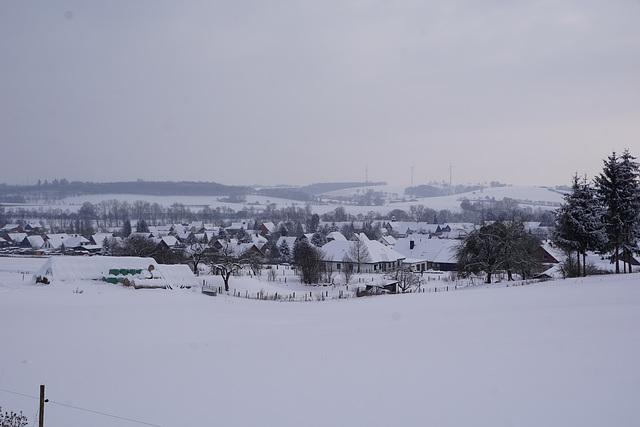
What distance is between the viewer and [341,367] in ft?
35.2

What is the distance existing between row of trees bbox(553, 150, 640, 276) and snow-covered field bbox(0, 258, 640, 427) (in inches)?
432

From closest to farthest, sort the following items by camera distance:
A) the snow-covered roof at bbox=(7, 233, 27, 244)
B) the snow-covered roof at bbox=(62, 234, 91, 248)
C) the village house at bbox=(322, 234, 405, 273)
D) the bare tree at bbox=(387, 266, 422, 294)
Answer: the bare tree at bbox=(387, 266, 422, 294)
the village house at bbox=(322, 234, 405, 273)
the snow-covered roof at bbox=(62, 234, 91, 248)
the snow-covered roof at bbox=(7, 233, 27, 244)

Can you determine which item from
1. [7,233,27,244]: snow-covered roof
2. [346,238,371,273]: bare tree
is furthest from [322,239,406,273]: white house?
[7,233,27,244]: snow-covered roof

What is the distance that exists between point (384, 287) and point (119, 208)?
17513cm

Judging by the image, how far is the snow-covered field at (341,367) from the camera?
8.20 metres

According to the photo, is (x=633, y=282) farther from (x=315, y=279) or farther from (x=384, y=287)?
(x=315, y=279)

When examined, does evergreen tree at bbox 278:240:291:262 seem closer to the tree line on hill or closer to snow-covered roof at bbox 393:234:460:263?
snow-covered roof at bbox 393:234:460:263

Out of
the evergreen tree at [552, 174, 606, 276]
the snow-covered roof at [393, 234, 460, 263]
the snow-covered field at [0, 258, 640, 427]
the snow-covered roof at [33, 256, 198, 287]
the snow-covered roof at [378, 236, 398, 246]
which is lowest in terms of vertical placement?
the snow-covered roof at [378, 236, 398, 246]

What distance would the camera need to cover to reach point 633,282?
72.4 ft

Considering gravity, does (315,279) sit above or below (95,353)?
below

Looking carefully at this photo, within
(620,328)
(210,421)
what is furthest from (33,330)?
(620,328)

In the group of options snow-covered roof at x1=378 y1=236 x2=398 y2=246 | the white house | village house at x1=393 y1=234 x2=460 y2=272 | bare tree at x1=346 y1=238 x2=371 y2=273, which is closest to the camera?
bare tree at x1=346 y1=238 x2=371 y2=273

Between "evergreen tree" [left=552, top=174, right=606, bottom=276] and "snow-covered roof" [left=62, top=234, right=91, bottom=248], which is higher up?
"evergreen tree" [left=552, top=174, right=606, bottom=276]

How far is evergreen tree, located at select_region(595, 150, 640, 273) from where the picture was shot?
2855 centimetres
